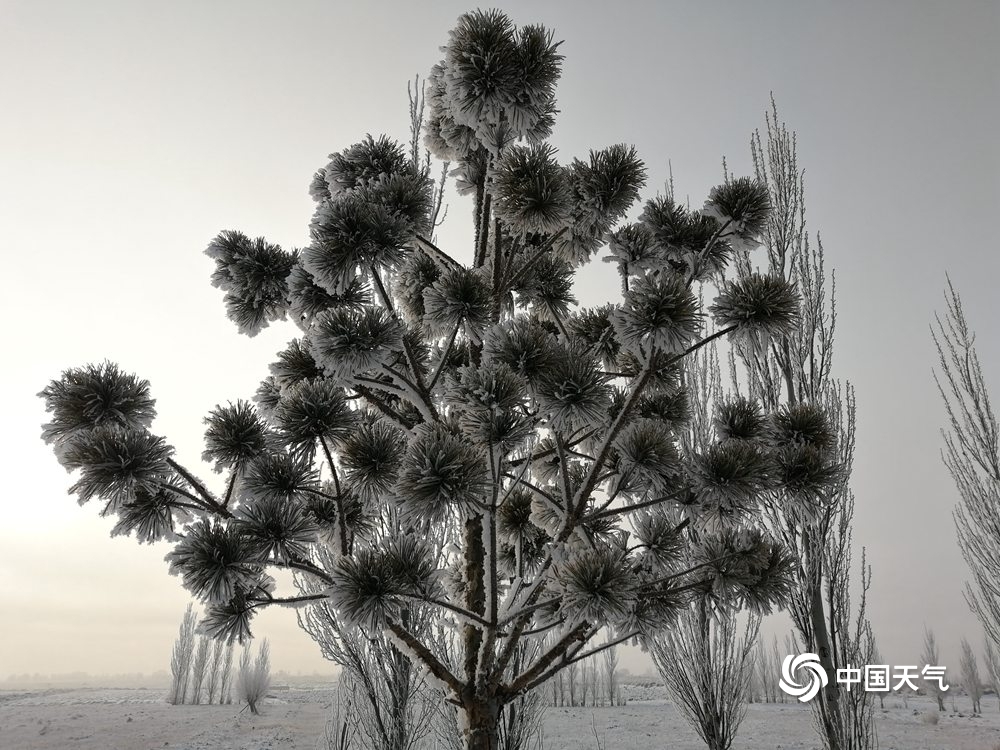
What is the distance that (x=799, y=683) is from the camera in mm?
3805

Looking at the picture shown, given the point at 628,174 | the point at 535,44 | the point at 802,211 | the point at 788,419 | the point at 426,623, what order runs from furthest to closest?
the point at 802,211, the point at 426,623, the point at 788,419, the point at 628,174, the point at 535,44

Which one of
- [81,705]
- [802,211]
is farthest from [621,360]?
[81,705]

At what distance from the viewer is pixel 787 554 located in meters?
1.85

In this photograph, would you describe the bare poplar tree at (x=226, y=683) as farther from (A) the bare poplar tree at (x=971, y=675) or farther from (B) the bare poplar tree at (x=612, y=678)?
(A) the bare poplar tree at (x=971, y=675)

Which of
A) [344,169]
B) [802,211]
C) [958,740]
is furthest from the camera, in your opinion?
[958,740]

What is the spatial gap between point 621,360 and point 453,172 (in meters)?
0.86

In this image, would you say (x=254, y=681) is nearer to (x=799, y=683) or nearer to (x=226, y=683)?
(x=226, y=683)

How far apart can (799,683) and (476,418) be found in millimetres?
3482

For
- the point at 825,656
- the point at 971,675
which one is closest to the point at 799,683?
the point at 825,656

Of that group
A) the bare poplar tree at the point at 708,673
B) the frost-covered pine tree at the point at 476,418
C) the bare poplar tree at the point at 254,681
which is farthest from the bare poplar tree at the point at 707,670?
the bare poplar tree at the point at 254,681

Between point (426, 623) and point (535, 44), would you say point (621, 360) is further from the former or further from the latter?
point (426, 623)

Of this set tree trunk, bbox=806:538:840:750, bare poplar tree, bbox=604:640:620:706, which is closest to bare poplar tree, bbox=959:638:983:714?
bare poplar tree, bbox=604:640:620:706

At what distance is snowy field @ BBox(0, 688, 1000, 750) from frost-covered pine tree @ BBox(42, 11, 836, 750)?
219 inches

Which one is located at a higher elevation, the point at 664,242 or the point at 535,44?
the point at 535,44
